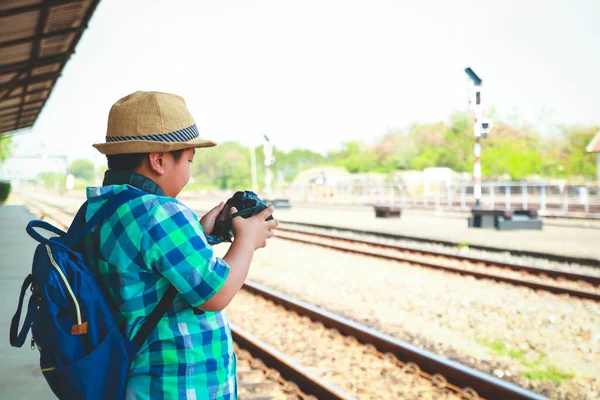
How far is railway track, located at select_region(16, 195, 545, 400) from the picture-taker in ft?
14.0

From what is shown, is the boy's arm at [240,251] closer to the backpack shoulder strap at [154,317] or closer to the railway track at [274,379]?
the backpack shoulder strap at [154,317]

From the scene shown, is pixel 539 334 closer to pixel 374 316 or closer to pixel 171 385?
pixel 374 316

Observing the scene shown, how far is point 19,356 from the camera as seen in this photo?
4.52 metres

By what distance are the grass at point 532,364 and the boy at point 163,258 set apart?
3.93 m

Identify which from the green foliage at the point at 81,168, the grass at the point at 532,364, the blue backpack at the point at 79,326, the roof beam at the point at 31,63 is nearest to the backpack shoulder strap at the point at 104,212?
the blue backpack at the point at 79,326

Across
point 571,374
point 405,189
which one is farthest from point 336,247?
point 405,189

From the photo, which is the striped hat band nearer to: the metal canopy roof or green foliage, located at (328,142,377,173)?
the metal canopy roof

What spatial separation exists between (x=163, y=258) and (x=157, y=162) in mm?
310

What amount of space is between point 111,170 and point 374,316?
5.62 meters

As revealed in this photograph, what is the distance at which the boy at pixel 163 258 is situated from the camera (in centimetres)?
146

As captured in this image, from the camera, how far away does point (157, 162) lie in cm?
162

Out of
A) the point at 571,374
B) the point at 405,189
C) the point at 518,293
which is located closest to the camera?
the point at 571,374

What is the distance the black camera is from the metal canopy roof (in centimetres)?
747

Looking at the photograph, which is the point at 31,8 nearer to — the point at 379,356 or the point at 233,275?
the point at 379,356
